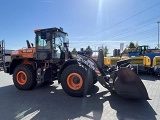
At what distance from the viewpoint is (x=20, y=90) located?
7277 millimetres

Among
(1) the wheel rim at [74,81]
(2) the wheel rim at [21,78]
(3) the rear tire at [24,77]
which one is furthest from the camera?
(2) the wheel rim at [21,78]

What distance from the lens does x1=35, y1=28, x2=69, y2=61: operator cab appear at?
22.4ft

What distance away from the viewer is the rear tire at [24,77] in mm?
7168

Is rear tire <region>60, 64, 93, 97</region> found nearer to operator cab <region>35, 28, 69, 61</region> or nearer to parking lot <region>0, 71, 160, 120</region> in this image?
parking lot <region>0, 71, 160, 120</region>

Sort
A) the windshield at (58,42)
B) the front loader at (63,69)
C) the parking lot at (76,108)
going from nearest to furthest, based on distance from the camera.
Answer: the parking lot at (76,108) < the front loader at (63,69) < the windshield at (58,42)

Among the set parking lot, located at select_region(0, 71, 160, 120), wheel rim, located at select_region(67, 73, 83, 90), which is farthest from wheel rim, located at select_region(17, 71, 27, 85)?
wheel rim, located at select_region(67, 73, 83, 90)

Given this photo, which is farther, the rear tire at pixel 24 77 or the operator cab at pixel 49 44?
the rear tire at pixel 24 77

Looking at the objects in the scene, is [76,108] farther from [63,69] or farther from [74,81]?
[63,69]

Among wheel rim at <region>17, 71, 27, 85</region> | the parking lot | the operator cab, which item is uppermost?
the operator cab

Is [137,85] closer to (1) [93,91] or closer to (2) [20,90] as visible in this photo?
(1) [93,91]

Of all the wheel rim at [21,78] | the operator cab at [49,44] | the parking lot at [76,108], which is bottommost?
the parking lot at [76,108]

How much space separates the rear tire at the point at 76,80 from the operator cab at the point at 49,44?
120cm

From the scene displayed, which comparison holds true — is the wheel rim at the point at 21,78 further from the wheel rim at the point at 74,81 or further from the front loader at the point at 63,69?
the wheel rim at the point at 74,81

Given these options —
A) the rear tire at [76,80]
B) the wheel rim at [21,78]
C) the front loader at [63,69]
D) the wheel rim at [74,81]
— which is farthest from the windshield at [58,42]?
the wheel rim at [21,78]
